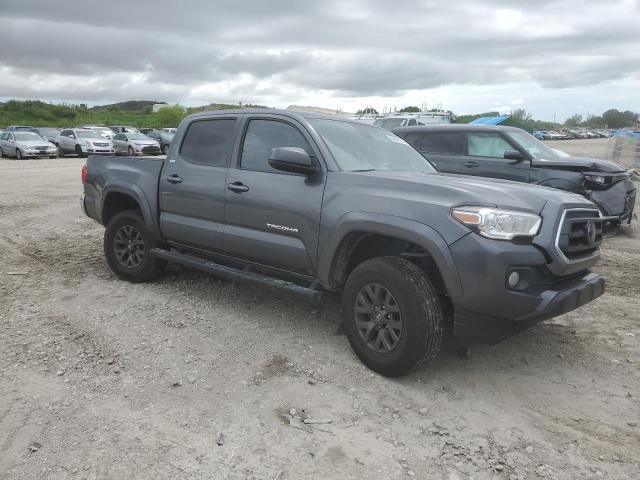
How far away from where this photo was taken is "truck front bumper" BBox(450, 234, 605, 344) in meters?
3.18

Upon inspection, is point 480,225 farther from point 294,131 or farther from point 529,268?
point 294,131

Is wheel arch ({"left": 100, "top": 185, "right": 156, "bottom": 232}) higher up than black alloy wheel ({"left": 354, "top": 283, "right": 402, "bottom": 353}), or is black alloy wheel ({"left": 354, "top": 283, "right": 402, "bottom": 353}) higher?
wheel arch ({"left": 100, "top": 185, "right": 156, "bottom": 232})

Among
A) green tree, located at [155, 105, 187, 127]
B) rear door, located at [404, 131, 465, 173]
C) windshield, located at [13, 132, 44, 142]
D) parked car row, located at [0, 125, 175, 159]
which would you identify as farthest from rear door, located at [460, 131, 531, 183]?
green tree, located at [155, 105, 187, 127]

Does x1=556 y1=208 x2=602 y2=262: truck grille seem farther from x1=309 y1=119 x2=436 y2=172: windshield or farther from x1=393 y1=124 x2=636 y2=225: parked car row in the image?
x1=393 y1=124 x2=636 y2=225: parked car row

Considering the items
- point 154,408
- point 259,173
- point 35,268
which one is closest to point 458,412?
point 154,408

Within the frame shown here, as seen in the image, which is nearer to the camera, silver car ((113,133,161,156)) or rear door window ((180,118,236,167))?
rear door window ((180,118,236,167))

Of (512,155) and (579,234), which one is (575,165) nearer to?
(512,155)

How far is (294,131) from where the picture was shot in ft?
14.6

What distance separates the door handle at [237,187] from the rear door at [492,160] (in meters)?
5.03

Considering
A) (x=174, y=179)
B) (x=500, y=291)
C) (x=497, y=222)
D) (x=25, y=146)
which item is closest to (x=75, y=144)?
(x=25, y=146)

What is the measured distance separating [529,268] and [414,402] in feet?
3.59

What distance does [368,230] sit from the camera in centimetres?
368

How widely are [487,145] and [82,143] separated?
2487 centimetres

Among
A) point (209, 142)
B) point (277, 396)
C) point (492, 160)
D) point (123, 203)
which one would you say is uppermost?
point (209, 142)
